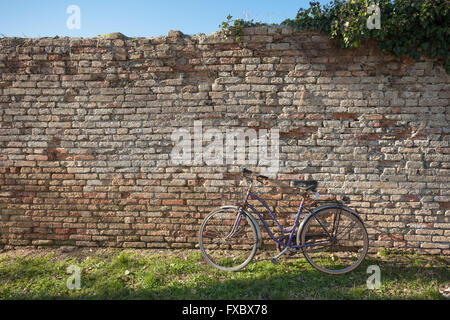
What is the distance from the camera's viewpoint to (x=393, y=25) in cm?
339

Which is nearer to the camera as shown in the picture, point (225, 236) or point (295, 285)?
point (295, 285)

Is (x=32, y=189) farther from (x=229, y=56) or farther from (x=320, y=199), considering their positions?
(x=320, y=199)

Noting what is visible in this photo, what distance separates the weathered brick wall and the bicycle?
247 mm

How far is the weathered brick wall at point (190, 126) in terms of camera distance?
3646mm

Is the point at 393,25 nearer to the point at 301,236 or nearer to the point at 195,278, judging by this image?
the point at 301,236

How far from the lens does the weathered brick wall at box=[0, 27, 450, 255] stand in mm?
3646

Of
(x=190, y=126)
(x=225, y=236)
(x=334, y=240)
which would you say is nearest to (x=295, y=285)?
(x=334, y=240)

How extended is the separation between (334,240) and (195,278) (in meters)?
1.75

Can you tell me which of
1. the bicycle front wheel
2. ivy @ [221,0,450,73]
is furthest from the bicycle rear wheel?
ivy @ [221,0,450,73]

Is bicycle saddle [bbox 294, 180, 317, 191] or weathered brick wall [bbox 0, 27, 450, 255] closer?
bicycle saddle [bbox 294, 180, 317, 191]

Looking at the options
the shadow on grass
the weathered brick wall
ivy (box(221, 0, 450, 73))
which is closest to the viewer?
the shadow on grass

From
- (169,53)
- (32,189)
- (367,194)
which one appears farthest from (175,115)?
(367,194)

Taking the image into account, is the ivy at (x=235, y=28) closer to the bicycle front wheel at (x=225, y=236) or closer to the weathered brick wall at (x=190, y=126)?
the weathered brick wall at (x=190, y=126)

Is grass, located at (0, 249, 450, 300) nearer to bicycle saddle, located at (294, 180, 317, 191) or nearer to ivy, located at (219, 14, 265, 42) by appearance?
bicycle saddle, located at (294, 180, 317, 191)
